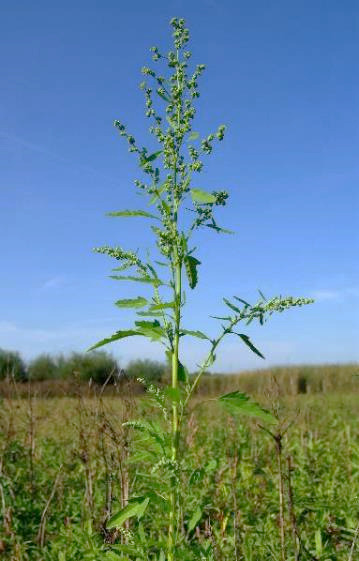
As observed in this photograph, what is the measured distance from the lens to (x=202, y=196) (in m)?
2.50

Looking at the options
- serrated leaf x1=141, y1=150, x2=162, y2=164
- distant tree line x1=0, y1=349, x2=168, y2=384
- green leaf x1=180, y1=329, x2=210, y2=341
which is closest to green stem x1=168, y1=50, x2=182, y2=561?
green leaf x1=180, y1=329, x2=210, y2=341

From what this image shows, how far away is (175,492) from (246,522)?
8.28ft

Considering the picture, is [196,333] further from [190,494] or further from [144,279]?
[190,494]

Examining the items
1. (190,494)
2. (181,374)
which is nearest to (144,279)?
(181,374)

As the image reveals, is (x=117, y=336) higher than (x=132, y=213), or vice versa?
(x=132, y=213)

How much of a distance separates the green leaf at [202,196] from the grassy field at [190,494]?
2.82 ft

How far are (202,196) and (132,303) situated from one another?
0.56 meters

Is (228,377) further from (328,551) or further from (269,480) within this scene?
→ (328,551)

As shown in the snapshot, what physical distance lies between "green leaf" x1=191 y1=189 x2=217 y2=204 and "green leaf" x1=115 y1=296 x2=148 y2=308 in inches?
19.7

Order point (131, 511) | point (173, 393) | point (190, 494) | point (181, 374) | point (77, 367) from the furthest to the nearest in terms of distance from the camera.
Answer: point (77, 367)
point (190, 494)
point (181, 374)
point (131, 511)
point (173, 393)

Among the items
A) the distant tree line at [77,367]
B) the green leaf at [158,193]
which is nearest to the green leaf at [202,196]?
the green leaf at [158,193]

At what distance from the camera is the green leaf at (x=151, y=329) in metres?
2.42

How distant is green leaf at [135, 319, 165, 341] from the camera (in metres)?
2.42

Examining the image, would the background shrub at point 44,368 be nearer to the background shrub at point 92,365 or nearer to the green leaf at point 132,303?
the background shrub at point 92,365
